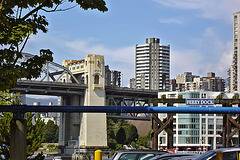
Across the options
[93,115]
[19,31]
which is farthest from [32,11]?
[93,115]

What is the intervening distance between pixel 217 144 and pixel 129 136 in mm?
51709

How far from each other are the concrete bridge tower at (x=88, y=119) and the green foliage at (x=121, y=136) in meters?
48.0

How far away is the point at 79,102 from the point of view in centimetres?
13875

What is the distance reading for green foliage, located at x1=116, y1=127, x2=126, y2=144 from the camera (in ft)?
604

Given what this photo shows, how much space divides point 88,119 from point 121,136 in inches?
2144

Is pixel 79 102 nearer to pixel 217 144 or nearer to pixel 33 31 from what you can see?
Result: pixel 217 144

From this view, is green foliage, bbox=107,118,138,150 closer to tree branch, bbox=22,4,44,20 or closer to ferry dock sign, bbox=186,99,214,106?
→ ferry dock sign, bbox=186,99,214,106

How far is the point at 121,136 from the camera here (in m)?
185

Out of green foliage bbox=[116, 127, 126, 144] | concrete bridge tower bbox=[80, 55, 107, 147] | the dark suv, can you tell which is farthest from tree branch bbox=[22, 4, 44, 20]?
green foliage bbox=[116, 127, 126, 144]

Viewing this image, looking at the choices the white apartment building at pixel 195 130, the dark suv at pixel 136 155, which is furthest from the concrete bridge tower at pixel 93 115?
the dark suv at pixel 136 155

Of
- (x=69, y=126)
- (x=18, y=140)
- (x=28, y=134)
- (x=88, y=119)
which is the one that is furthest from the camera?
(x=69, y=126)

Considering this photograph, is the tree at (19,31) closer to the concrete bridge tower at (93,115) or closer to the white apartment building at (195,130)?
the concrete bridge tower at (93,115)

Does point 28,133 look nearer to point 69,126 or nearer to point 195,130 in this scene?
point 69,126

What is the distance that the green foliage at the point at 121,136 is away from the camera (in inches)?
7249
